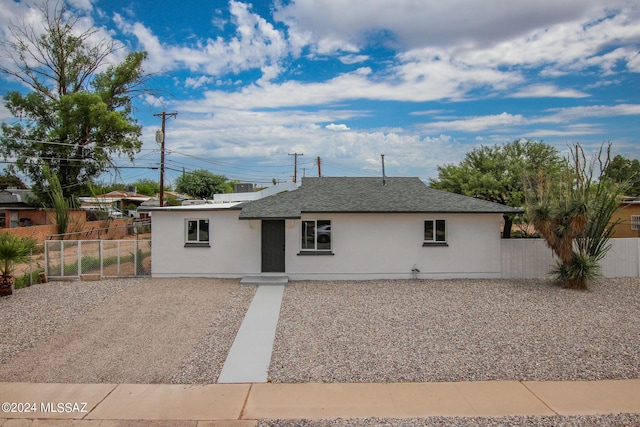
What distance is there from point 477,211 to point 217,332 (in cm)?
1001

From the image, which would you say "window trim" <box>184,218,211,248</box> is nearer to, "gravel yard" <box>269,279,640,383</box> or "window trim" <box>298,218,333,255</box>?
"window trim" <box>298,218,333,255</box>

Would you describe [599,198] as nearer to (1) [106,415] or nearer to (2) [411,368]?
(2) [411,368]

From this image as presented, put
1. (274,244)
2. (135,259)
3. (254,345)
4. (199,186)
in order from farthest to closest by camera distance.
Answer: (199,186), (135,259), (274,244), (254,345)

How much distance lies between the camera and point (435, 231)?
15320 mm

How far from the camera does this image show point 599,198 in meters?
14.4

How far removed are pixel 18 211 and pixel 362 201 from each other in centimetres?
3376

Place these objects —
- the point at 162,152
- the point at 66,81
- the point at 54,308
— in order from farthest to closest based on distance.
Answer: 1. the point at 66,81
2. the point at 162,152
3. the point at 54,308

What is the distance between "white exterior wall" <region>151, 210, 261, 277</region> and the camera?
15227mm

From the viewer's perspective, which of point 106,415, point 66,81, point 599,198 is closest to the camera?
point 106,415

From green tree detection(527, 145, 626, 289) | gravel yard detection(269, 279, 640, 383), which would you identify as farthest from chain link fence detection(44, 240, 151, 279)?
green tree detection(527, 145, 626, 289)

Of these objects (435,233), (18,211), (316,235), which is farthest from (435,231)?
(18,211)

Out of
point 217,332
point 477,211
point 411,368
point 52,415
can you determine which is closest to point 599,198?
point 477,211

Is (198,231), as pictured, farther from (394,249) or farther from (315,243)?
(394,249)

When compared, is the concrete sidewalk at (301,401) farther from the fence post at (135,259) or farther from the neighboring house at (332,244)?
the fence post at (135,259)
